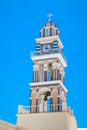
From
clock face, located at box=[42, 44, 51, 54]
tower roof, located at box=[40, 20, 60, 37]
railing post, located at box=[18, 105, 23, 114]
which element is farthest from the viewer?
tower roof, located at box=[40, 20, 60, 37]

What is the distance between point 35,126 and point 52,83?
3.71m

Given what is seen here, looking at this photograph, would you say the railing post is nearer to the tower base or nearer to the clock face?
the tower base

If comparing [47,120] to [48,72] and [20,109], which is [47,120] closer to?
[20,109]

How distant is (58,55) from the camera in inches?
1066

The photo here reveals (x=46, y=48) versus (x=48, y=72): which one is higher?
(x=46, y=48)

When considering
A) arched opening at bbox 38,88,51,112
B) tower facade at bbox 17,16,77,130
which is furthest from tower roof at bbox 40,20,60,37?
arched opening at bbox 38,88,51,112

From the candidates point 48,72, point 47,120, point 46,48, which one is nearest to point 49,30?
point 46,48

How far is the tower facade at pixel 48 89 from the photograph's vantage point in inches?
962

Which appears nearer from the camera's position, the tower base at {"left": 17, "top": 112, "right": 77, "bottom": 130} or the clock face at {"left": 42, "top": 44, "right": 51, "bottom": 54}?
the tower base at {"left": 17, "top": 112, "right": 77, "bottom": 130}

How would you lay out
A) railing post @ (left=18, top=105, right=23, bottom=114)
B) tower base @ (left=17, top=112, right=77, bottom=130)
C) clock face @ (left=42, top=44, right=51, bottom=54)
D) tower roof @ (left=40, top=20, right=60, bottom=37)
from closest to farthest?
tower base @ (left=17, top=112, right=77, bottom=130) < railing post @ (left=18, top=105, right=23, bottom=114) < clock face @ (left=42, top=44, right=51, bottom=54) < tower roof @ (left=40, top=20, right=60, bottom=37)

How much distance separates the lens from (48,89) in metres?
26.4

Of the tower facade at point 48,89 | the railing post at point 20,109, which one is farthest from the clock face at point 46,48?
the railing post at point 20,109

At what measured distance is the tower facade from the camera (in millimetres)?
24438

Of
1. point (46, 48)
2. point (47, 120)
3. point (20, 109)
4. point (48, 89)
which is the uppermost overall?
point (46, 48)
